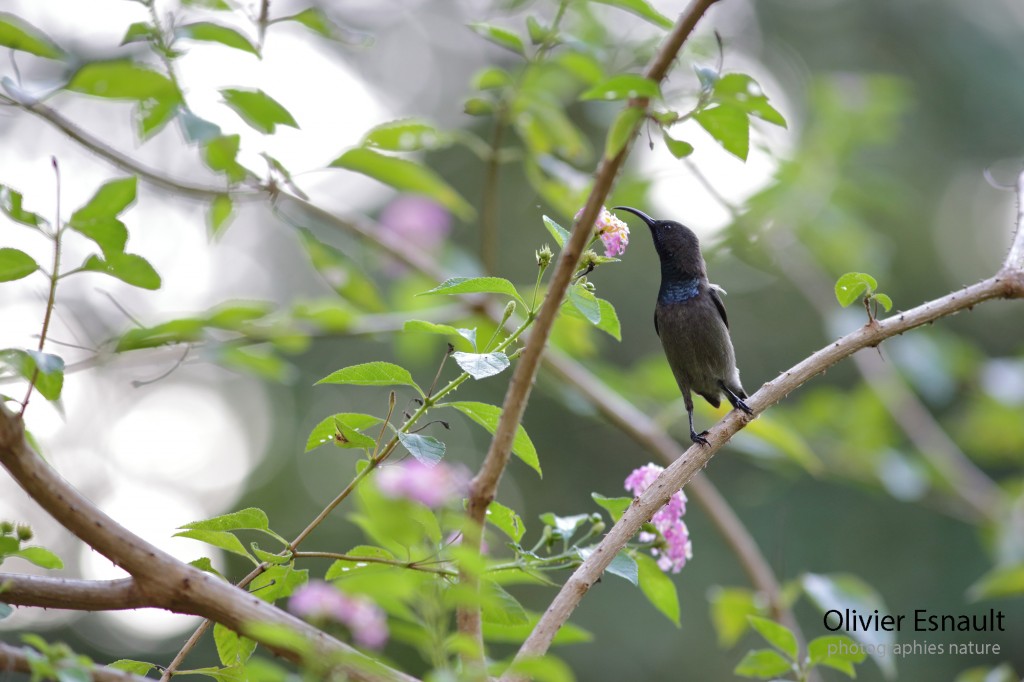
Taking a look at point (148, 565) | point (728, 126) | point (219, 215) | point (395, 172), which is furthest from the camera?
point (395, 172)

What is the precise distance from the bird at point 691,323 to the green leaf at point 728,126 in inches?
66.6

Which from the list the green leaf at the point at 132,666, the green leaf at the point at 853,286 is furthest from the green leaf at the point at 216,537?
the green leaf at the point at 853,286

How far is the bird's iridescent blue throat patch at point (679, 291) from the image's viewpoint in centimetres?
366

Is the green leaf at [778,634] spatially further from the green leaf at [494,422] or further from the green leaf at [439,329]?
the green leaf at [439,329]

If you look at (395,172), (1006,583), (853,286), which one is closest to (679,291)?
(395,172)

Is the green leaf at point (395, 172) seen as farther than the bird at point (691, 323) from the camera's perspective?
No

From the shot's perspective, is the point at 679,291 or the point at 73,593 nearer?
the point at 73,593

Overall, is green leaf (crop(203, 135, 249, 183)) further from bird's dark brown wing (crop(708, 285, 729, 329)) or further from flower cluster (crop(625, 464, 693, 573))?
bird's dark brown wing (crop(708, 285, 729, 329))

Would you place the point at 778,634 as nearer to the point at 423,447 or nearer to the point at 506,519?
the point at 506,519

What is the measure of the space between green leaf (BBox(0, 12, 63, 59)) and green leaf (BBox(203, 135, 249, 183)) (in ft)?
1.07

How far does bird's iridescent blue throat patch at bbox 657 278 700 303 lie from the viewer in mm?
3656

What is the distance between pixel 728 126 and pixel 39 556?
1.46 m

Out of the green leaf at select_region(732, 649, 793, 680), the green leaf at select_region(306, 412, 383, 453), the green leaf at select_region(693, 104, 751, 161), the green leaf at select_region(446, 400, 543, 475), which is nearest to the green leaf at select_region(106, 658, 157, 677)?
the green leaf at select_region(306, 412, 383, 453)

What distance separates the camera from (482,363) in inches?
60.7
